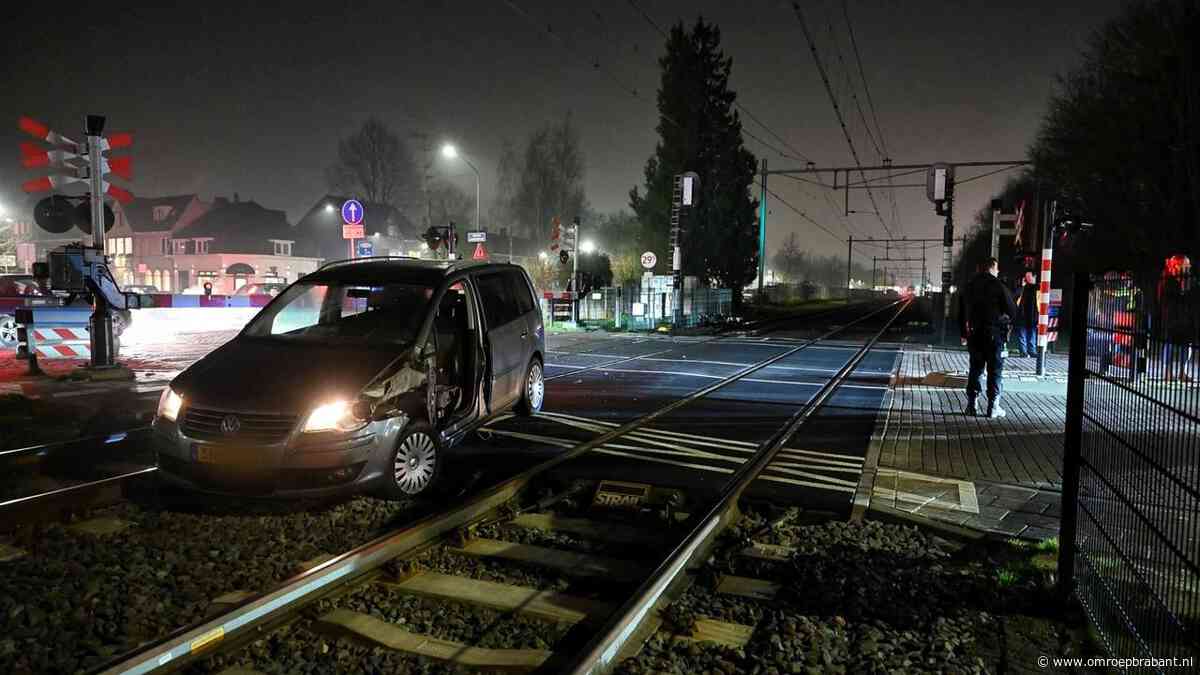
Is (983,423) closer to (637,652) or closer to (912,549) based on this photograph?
(912,549)

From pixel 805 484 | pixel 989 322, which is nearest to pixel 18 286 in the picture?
pixel 805 484

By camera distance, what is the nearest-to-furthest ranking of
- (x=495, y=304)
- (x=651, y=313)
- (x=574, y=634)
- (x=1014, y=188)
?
(x=574, y=634)
(x=495, y=304)
(x=651, y=313)
(x=1014, y=188)

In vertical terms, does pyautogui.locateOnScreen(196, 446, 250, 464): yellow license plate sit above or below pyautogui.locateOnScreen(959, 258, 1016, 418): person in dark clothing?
below

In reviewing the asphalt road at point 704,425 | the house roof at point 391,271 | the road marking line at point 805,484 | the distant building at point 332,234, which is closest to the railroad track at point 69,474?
the house roof at point 391,271

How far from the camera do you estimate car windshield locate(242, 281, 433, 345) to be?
660cm

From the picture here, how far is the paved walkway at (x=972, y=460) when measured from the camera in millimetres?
5816

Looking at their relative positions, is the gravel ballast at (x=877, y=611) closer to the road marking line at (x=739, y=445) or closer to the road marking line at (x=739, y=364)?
the road marking line at (x=739, y=445)

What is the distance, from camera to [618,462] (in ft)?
24.0

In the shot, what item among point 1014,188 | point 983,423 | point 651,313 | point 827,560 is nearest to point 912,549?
point 827,560

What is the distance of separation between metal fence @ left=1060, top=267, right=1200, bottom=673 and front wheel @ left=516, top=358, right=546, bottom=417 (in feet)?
19.3

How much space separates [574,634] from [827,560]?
1.77 m

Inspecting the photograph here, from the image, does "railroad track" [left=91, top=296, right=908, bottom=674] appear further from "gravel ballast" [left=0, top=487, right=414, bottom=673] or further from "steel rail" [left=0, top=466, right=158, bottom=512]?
"steel rail" [left=0, top=466, right=158, bottom=512]

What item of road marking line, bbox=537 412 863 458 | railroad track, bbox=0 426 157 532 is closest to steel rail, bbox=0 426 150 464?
railroad track, bbox=0 426 157 532

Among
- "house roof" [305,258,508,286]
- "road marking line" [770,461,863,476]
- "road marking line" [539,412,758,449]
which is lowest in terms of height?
"road marking line" [770,461,863,476]
